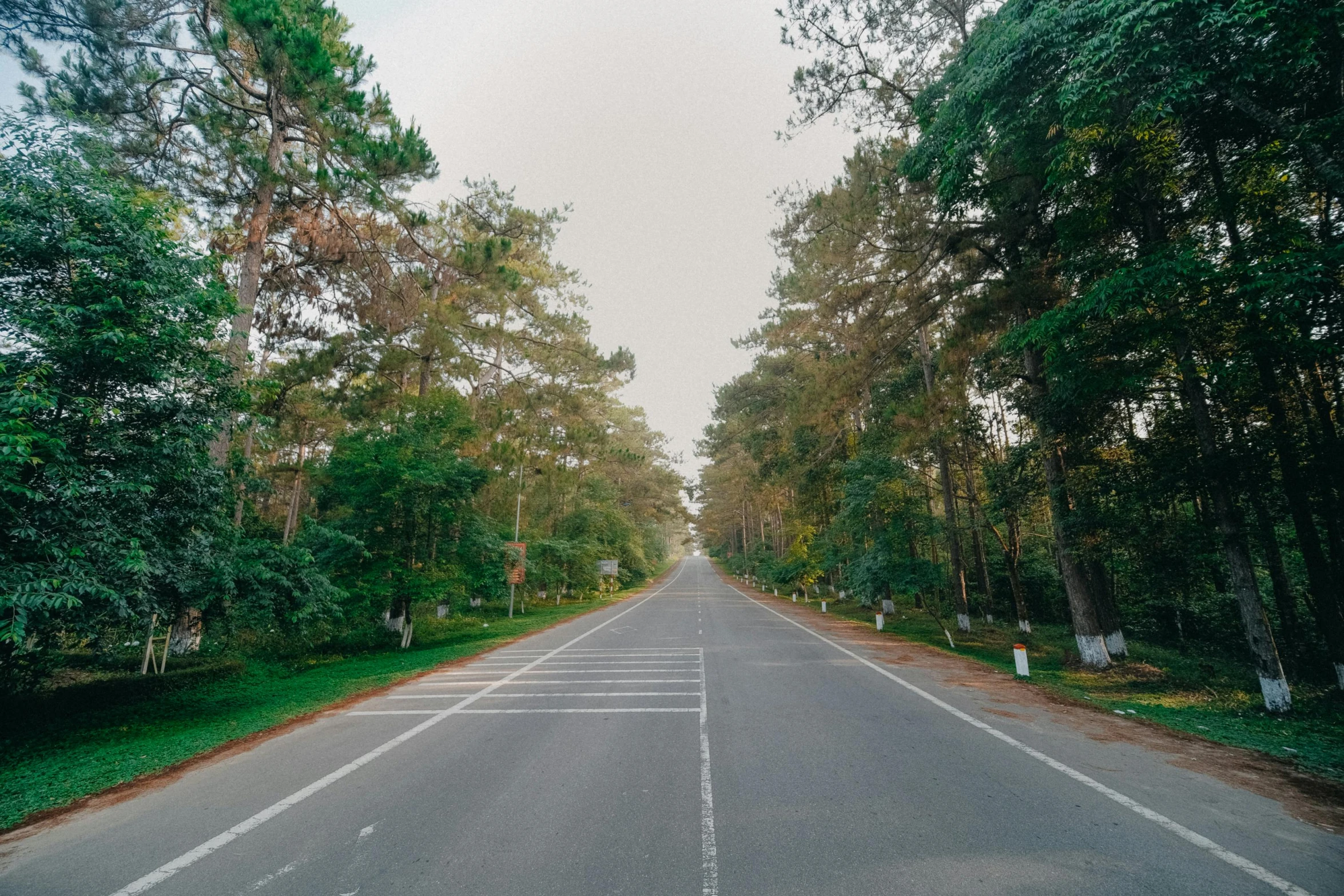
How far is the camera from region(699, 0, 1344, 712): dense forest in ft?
20.4

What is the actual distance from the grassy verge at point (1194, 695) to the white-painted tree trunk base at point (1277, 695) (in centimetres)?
12

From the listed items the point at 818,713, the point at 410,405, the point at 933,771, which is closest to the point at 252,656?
the point at 410,405

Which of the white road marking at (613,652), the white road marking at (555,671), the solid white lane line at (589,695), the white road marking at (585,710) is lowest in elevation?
the white road marking at (613,652)

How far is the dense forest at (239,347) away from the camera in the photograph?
549 centimetres

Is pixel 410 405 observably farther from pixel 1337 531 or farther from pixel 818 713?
pixel 1337 531

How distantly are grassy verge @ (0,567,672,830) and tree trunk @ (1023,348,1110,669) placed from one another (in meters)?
14.0

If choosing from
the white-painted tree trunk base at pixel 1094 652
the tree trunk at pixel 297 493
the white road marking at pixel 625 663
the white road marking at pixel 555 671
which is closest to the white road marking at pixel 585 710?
the white road marking at pixel 555 671

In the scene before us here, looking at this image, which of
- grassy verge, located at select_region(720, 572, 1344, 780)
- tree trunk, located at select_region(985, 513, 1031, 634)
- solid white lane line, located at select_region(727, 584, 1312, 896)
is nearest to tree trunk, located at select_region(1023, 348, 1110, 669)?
grassy verge, located at select_region(720, 572, 1344, 780)

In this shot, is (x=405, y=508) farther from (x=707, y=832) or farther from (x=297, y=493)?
(x=297, y=493)

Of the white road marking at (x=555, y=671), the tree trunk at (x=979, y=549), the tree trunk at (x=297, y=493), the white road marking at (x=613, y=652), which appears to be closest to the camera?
the white road marking at (x=555, y=671)

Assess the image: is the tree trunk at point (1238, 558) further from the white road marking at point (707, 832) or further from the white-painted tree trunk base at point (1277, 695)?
the white road marking at point (707, 832)

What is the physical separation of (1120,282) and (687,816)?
783 cm

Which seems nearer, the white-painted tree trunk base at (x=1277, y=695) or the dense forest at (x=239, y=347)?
the dense forest at (x=239, y=347)

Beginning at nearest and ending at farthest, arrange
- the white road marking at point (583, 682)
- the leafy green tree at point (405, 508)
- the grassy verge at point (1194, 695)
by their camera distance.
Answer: the grassy verge at point (1194, 695)
the white road marking at point (583, 682)
the leafy green tree at point (405, 508)
